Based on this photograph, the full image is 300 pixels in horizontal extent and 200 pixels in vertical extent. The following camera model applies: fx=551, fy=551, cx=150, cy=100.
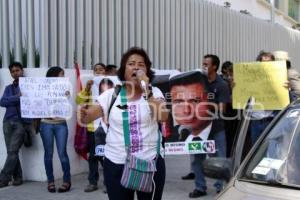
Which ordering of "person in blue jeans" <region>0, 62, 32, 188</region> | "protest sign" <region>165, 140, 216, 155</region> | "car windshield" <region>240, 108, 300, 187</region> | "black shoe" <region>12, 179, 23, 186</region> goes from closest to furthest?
1. "car windshield" <region>240, 108, 300, 187</region>
2. "protest sign" <region>165, 140, 216, 155</region>
3. "person in blue jeans" <region>0, 62, 32, 188</region>
4. "black shoe" <region>12, 179, 23, 186</region>

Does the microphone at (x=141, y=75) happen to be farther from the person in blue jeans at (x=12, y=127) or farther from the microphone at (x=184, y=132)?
the person in blue jeans at (x=12, y=127)

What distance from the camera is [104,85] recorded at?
335 inches

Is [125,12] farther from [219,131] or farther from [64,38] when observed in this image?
[219,131]

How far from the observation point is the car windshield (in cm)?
321

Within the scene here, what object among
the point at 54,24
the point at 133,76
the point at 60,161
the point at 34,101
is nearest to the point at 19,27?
the point at 54,24

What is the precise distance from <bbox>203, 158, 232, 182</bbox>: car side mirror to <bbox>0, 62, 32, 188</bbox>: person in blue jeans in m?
5.20

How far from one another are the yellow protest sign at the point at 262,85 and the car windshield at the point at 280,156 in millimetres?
3177

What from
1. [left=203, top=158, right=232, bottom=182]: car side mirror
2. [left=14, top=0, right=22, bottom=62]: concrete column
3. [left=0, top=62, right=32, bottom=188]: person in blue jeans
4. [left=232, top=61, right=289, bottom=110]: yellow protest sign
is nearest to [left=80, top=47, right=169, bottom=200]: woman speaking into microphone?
[left=203, top=158, right=232, bottom=182]: car side mirror

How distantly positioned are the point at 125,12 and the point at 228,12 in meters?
5.58

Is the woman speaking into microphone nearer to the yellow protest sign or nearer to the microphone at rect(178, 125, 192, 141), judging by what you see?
the yellow protest sign

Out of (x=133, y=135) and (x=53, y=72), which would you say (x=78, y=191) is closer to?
(x=53, y=72)

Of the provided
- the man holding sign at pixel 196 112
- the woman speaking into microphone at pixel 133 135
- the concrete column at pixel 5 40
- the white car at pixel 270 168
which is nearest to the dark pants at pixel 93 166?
the man holding sign at pixel 196 112

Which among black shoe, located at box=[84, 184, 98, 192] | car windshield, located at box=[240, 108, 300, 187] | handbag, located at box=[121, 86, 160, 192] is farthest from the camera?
black shoe, located at box=[84, 184, 98, 192]

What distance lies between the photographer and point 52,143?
8.11 meters
